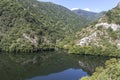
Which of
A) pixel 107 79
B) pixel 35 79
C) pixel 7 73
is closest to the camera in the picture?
pixel 107 79

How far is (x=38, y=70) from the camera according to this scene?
189625 millimetres

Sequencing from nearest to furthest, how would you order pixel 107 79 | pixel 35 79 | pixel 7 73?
1. pixel 107 79
2. pixel 35 79
3. pixel 7 73

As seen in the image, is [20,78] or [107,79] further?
[20,78]

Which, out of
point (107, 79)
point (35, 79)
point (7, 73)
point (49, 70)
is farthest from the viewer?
point (49, 70)

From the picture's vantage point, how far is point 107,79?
94.5 m

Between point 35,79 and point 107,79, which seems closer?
point 107,79

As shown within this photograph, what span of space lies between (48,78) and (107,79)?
73.6 m

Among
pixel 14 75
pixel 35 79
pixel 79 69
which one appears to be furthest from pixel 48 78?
pixel 79 69

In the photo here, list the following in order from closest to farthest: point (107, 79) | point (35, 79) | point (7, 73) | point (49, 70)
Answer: point (107, 79), point (35, 79), point (7, 73), point (49, 70)

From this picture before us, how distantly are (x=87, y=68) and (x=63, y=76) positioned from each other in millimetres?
34536

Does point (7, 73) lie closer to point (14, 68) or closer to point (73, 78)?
point (14, 68)

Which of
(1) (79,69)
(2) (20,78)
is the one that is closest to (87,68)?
(1) (79,69)

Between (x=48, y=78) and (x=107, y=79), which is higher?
(x=107, y=79)

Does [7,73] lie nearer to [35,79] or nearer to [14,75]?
[14,75]
